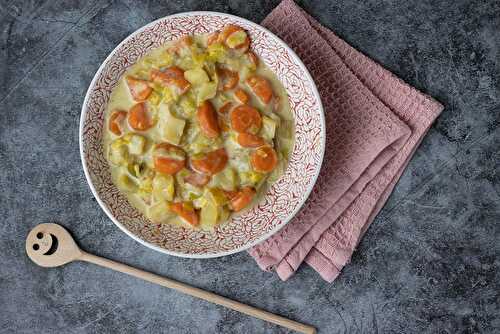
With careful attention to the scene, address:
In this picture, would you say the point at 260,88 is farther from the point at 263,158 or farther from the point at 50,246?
the point at 50,246

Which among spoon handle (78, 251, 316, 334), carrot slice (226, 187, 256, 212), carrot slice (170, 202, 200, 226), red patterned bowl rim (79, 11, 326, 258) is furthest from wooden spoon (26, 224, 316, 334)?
carrot slice (226, 187, 256, 212)

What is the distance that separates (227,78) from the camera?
300 centimetres

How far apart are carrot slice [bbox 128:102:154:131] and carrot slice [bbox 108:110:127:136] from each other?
0.27 feet

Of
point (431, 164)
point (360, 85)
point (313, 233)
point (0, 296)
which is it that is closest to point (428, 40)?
point (360, 85)

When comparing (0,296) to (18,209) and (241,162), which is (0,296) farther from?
(241,162)

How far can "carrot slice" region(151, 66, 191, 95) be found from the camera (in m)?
2.93

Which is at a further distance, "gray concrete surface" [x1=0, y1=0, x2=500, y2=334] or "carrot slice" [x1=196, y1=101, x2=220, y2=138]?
"gray concrete surface" [x1=0, y1=0, x2=500, y2=334]

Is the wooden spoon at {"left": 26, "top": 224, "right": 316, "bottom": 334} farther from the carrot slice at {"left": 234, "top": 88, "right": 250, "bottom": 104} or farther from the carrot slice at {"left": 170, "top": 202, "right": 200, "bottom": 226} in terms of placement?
the carrot slice at {"left": 234, "top": 88, "right": 250, "bottom": 104}

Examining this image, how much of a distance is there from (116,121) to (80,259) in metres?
1.00

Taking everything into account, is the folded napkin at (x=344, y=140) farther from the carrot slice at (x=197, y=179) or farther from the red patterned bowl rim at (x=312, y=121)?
the carrot slice at (x=197, y=179)

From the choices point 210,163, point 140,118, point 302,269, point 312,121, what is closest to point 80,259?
point 140,118

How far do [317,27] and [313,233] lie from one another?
130 centimetres

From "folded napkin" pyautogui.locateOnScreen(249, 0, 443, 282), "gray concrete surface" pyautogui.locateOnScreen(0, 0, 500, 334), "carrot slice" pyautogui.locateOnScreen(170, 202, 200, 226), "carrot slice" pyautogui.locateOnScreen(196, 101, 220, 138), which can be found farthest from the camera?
"gray concrete surface" pyautogui.locateOnScreen(0, 0, 500, 334)

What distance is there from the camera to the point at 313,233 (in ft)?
10.9
